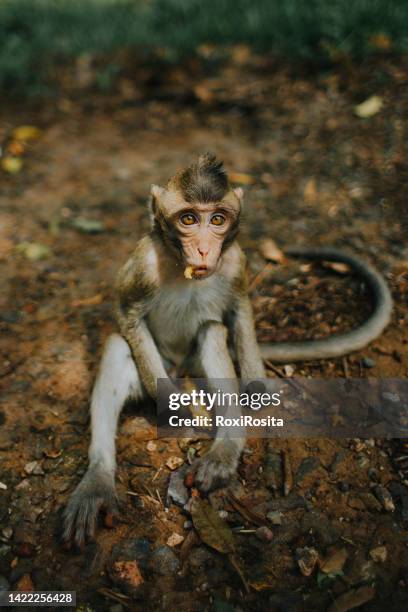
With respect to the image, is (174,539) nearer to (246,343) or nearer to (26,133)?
(246,343)

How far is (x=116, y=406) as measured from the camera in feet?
11.8

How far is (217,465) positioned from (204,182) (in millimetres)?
1507

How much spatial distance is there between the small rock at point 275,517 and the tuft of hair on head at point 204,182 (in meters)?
1.62

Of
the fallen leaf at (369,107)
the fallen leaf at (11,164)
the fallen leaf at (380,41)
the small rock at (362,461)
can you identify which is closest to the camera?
the small rock at (362,461)

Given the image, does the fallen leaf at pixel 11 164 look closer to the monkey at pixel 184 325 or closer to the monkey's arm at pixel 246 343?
the monkey at pixel 184 325

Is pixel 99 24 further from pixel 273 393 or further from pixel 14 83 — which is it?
pixel 273 393

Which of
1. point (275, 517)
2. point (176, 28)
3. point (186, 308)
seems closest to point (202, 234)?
point (186, 308)

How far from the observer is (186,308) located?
3680mm

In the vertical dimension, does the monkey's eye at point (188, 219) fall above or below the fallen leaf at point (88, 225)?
below

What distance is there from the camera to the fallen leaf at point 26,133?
6.61m

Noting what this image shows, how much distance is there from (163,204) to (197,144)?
3.46 m

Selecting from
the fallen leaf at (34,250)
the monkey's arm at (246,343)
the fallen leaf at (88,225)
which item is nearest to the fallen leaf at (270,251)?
the monkey's arm at (246,343)

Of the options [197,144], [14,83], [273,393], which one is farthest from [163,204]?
[14,83]

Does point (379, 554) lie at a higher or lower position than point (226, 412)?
lower
